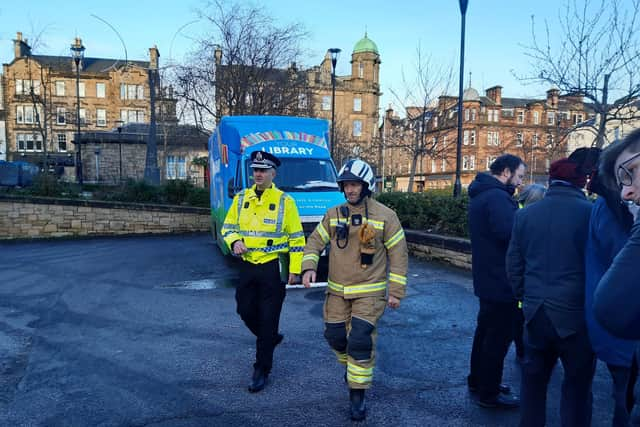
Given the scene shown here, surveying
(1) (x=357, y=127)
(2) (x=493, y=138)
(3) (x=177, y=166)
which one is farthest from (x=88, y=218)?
(2) (x=493, y=138)

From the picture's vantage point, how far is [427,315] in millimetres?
6410

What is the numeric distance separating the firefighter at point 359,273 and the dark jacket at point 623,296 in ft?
6.98

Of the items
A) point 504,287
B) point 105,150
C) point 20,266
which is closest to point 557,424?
point 504,287

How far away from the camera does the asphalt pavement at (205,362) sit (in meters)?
3.61

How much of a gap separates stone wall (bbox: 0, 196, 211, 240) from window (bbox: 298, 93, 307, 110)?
781 centimetres

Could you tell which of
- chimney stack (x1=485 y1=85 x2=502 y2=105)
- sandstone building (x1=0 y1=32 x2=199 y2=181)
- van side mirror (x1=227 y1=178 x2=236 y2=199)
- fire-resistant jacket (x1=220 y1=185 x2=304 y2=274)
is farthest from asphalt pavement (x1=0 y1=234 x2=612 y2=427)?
chimney stack (x1=485 y1=85 x2=502 y2=105)

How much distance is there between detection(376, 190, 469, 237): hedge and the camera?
10.4 metres

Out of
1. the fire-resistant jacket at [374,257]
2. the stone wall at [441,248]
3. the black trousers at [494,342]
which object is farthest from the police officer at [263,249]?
the stone wall at [441,248]

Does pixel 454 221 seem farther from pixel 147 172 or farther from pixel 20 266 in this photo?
pixel 147 172

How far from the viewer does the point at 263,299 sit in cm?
413

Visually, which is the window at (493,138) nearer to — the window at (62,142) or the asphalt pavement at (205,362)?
the window at (62,142)

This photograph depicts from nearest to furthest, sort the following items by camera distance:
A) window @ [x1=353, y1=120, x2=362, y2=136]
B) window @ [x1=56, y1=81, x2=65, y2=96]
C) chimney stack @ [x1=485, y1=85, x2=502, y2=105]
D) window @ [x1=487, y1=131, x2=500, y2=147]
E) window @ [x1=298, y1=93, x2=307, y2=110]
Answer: window @ [x1=298, y1=93, x2=307, y2=110] → window @ [x1=56, y1=81, x2=65, y2=96] → window @ [x1=487, y1=131, x2=500, y2=147] → chimney stack @ [x1=485, y1=85, x2=502, y2=105] → window @ [x1=353, y1=120, x2=362, y2=136]

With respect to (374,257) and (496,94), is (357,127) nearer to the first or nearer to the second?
(496,94)

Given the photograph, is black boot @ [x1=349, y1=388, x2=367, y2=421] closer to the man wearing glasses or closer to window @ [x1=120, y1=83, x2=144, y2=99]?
the man wearing glasses
